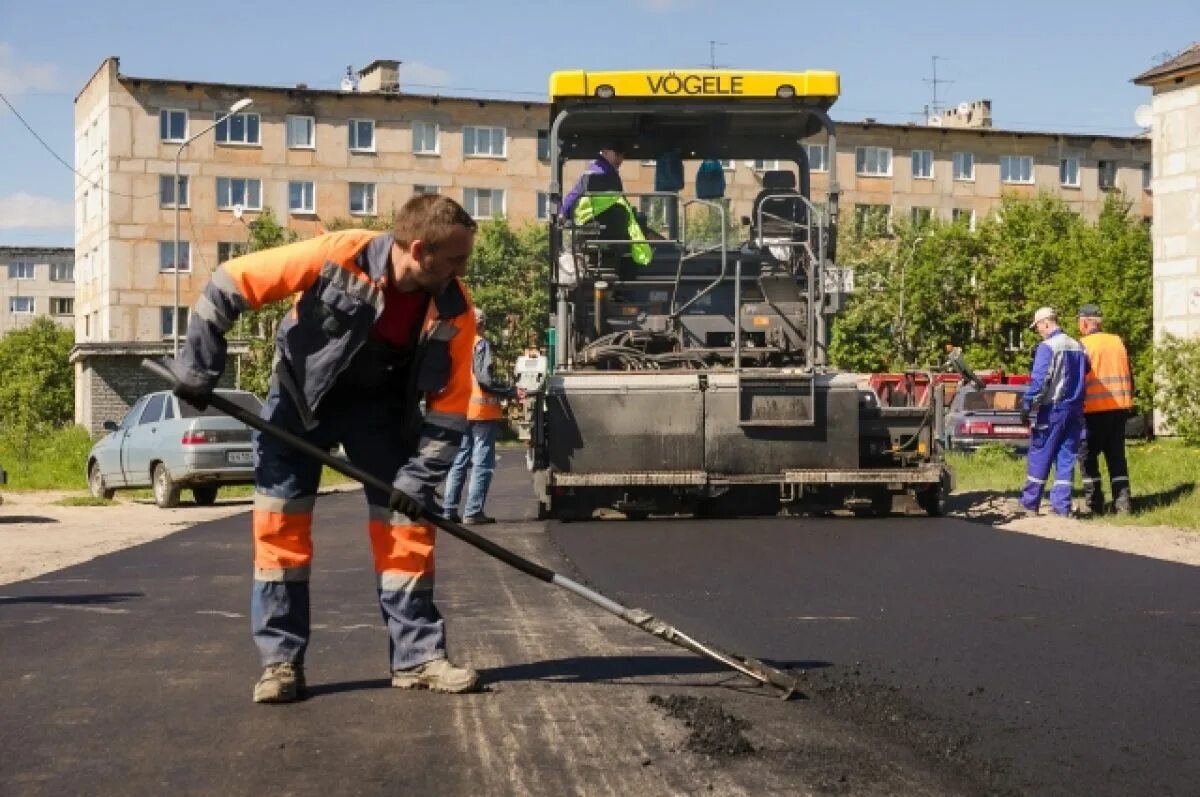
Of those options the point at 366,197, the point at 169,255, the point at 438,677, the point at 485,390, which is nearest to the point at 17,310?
the point at 169,255

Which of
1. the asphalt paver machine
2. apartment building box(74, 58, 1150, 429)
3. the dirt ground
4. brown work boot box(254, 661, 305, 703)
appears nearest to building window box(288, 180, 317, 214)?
apartment building box(74, 58, 1150, 429)

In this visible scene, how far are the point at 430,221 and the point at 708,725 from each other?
171 cm

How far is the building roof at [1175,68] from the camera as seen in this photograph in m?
44.4

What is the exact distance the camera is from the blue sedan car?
18.6 m

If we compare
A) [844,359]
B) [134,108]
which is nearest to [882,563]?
[844,359]

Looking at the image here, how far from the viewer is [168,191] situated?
60594mm

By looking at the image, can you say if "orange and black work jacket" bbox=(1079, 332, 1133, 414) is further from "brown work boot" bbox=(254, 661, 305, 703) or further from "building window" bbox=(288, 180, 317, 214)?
"building window" bbox=(288, 180, 317, 214)

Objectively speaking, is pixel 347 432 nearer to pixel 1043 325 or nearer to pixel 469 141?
pixel 1043 325

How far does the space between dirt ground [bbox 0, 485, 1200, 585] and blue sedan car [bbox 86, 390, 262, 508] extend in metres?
0.29

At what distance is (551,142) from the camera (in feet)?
46.1

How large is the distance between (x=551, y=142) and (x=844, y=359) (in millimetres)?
39013

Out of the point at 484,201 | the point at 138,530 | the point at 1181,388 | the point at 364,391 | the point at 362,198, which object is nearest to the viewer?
the point at 364,391

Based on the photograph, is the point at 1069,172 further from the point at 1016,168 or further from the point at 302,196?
the point at 302,196

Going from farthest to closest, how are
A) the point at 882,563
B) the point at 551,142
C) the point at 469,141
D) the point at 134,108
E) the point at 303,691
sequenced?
1. the point at 469,141
2. the point at 134,108
3. the point at 551,142
4. the point at 882,563
5. the point at 303,691
